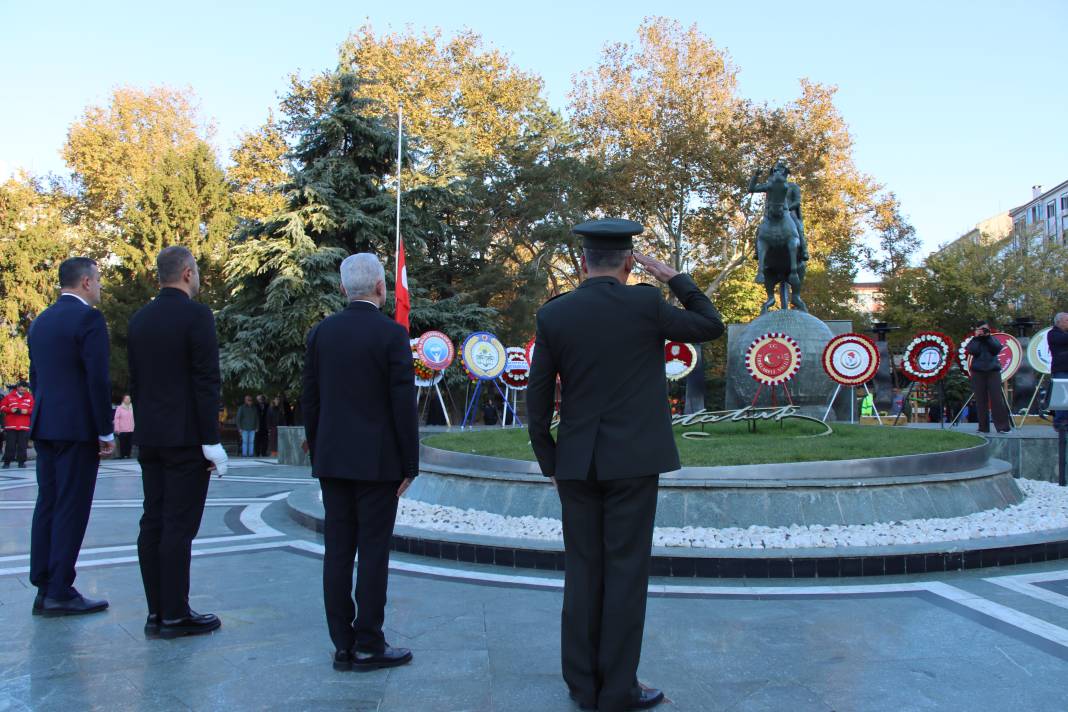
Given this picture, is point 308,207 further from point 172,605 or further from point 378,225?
point 172,605

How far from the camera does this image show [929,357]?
1314 cm

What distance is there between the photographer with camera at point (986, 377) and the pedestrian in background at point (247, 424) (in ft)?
50.4

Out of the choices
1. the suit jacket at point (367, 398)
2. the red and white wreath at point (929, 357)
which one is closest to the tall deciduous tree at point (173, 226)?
the red and white wreath at point (929, 357)

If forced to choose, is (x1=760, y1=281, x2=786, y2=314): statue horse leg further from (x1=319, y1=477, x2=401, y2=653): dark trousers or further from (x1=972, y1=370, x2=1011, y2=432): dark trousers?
(x1=319, y1=477, x2=401, y2=653): dark trousers

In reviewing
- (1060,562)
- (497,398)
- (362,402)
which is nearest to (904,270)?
(497,398)

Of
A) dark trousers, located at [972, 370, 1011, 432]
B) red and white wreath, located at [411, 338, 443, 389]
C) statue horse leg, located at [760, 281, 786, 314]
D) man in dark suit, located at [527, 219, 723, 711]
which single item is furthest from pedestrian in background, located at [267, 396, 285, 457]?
man in dark suit, located at [527, 219, 723, 711]

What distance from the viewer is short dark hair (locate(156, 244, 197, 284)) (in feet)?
14.2

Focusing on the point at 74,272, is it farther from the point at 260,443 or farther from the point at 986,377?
the point at 260,443

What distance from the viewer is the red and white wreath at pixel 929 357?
12992 mm

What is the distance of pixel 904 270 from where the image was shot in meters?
40.8

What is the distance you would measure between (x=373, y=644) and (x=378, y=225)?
20657 mm

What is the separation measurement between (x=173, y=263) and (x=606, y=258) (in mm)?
2378

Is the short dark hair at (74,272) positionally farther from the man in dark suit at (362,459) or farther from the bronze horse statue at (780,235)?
the bronze horse statue at (780,235)

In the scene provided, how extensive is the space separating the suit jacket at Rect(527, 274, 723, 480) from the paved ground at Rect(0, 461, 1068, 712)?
40.1 inches
